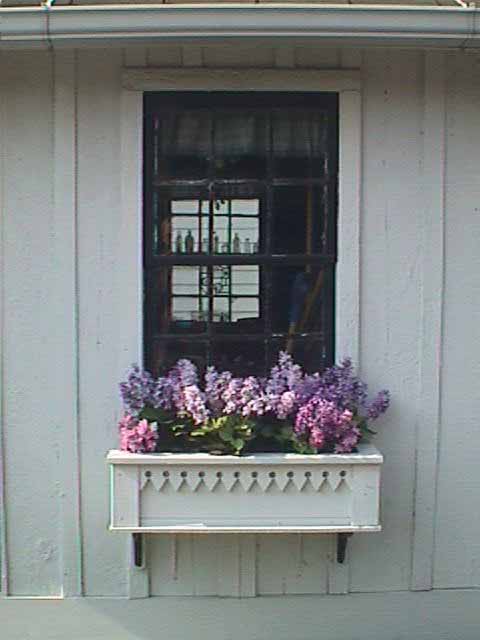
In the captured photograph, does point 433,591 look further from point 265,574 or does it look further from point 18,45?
point 18,45

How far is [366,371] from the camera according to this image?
400 centimetres

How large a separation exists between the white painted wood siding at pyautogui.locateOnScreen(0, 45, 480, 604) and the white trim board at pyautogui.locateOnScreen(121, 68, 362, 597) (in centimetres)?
3

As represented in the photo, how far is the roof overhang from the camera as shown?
133 inches

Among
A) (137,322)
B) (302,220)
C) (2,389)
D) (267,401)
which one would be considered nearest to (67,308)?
(137,322)

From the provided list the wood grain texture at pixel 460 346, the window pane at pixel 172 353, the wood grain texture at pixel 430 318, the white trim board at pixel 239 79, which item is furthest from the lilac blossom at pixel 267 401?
the white trim board at pixel 239 79

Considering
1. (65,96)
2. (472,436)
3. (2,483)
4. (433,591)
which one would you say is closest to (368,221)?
(472,436)

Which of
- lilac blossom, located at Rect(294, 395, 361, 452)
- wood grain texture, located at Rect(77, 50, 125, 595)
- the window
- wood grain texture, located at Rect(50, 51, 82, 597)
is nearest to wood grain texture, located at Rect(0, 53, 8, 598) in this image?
wood grain texture, located at Rect(50, 51, 82, 597)

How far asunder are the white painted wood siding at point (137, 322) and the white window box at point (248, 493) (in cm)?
32

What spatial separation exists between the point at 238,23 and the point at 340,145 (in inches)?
30.5

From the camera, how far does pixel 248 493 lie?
12.1 feet

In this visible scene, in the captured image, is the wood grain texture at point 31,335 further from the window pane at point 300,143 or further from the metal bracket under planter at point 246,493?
the window pane at point 300,143

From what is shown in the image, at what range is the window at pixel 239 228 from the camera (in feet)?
12.9

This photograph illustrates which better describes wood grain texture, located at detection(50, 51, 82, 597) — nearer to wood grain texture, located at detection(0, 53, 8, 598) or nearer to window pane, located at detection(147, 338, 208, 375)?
wood grain texture, located at detection(0, 53, 8, 598)

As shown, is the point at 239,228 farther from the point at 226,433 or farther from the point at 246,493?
the point at 246,493
